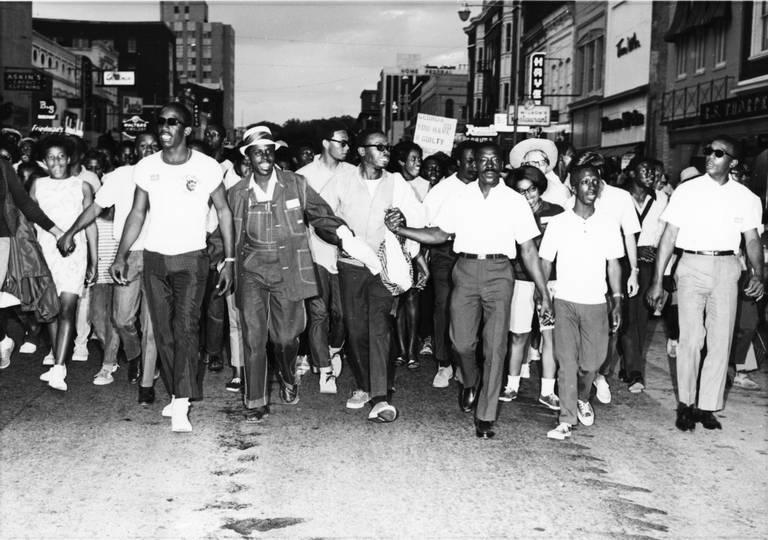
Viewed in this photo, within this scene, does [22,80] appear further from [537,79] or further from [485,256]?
[485,256]

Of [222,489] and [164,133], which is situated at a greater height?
[164,133]

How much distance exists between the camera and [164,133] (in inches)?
266

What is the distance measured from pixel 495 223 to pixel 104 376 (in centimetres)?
374

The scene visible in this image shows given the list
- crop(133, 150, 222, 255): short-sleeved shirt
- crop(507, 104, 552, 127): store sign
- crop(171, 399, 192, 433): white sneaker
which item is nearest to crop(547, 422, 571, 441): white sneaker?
crop(171, 399, 192, 433): white sneaker

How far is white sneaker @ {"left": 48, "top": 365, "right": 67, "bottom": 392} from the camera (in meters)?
7.88

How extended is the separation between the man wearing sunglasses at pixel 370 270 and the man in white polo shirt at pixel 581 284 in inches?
46.2

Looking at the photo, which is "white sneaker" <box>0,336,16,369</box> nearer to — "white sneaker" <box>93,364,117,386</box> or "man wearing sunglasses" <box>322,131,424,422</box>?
"white sneaker" <box>93,364,117,386</box>

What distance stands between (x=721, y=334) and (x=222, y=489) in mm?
3778

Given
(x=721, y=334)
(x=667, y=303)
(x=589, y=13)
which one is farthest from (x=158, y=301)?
(x=589, y=13)

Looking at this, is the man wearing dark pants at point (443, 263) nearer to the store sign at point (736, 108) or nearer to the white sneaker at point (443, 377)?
the white sneaker at point (443, 377)

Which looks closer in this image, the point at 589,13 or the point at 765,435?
the point at 765,435

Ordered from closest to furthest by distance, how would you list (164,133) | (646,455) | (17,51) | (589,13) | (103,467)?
(103,467)
(646,455)
(164,133)
(589,13)
(17,51)

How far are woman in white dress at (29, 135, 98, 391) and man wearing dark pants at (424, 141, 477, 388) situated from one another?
9.67ft

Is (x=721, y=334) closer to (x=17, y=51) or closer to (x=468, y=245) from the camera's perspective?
(x=468, y=245)
